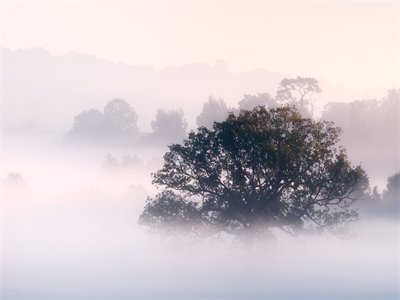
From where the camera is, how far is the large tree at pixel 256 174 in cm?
5622

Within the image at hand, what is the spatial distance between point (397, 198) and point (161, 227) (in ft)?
154

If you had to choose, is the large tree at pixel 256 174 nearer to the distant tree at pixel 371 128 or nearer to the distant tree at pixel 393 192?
the distant tree at pixel 393 192

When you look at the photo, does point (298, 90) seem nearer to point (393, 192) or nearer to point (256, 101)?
point (256, 101)

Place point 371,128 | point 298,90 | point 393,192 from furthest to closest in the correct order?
point 298,90
point 371,128
point 393,192

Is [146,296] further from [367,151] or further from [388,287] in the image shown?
[367,151]

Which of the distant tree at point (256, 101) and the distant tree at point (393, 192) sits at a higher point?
the distant tree at point (256, 101)

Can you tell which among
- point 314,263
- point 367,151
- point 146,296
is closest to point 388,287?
point 314,263

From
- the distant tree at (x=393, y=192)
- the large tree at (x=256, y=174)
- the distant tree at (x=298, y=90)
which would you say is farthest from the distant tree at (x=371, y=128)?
the large tree at (x=256, y=174)

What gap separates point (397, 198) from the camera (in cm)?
9806

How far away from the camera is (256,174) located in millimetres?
56750

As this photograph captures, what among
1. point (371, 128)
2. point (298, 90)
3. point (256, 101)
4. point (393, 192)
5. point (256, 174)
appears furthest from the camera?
point (298, 90)

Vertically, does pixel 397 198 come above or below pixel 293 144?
above

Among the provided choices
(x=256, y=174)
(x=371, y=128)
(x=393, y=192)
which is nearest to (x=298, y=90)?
(x=371, y=128)

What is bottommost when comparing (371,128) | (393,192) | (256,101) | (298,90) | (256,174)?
(256,174)
